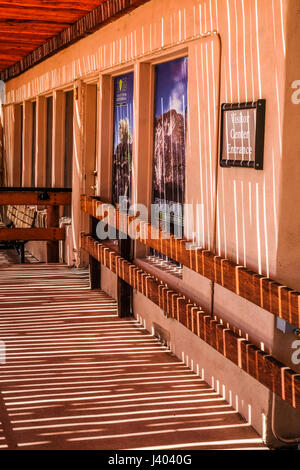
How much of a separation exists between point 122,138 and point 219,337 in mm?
3603

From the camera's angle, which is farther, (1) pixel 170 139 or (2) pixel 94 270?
(2) pixel 94 270

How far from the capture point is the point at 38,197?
9422mm

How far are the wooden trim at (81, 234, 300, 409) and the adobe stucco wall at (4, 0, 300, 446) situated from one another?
0.43 feet

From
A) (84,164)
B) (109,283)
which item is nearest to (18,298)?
(109,283)

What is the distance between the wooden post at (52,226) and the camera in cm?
953

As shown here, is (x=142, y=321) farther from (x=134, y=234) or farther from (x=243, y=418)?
(x=243, y=418)

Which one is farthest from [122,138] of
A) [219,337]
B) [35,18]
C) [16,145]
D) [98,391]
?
[16,145]

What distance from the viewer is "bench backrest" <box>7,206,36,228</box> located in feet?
35.5

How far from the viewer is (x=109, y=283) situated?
7211 mm

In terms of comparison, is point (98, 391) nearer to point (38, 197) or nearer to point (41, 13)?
point (41, 13)

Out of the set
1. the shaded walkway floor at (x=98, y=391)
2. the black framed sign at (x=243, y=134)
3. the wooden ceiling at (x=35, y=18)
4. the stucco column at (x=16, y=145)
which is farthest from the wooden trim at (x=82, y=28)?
the shaded walkway floor at (x=98, y=391)

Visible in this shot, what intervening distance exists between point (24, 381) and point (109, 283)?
272cm

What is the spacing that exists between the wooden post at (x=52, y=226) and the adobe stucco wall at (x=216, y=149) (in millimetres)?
3434

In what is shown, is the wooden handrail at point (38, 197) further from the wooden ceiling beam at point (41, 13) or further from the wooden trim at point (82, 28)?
the wooden ceiling beam at point (41, 13)
